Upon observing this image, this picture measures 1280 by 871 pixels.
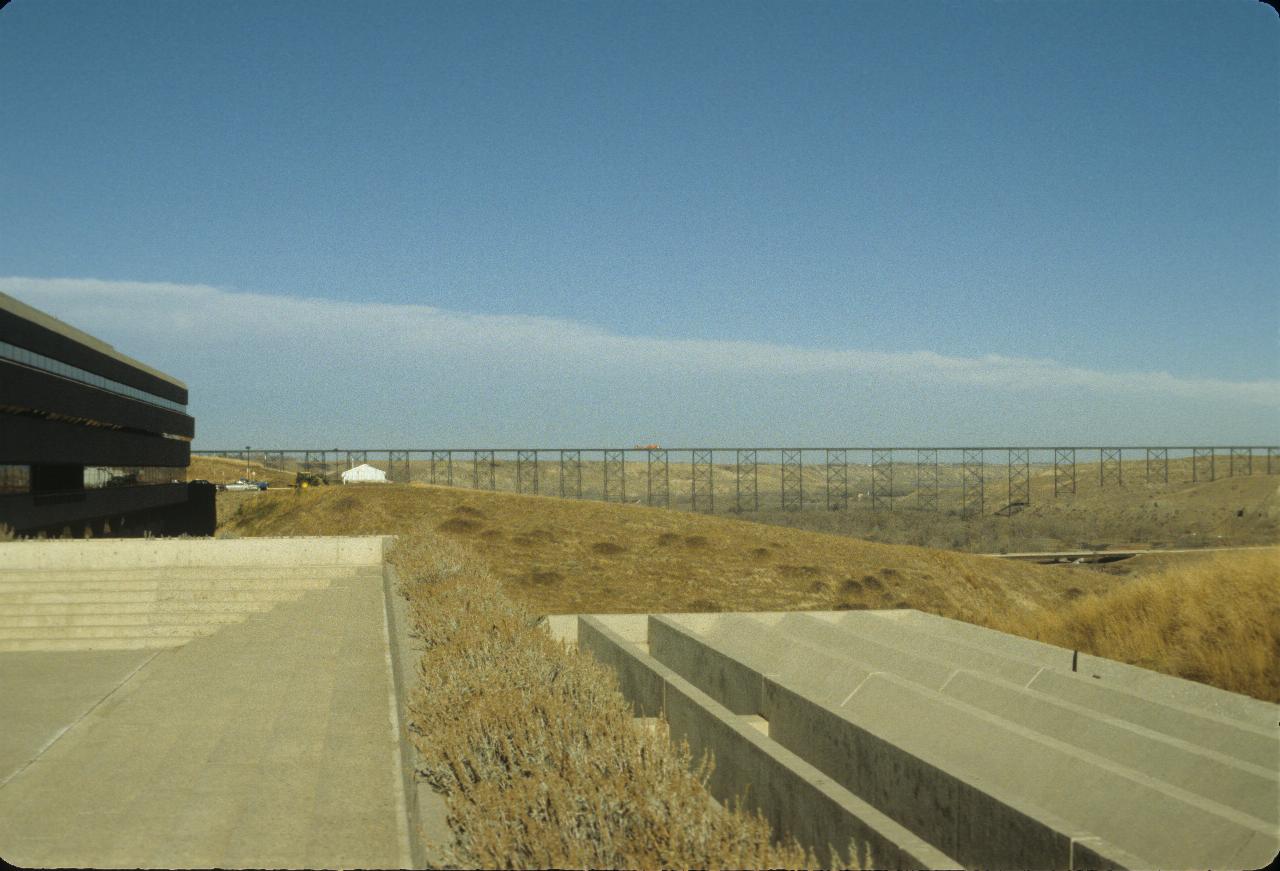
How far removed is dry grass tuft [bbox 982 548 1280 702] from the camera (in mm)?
9289

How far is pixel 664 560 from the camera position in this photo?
116ft

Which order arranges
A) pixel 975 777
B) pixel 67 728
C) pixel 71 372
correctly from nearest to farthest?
pixel 975 777
pixel 67 728
pixel 71 372

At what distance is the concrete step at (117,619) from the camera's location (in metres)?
17.2

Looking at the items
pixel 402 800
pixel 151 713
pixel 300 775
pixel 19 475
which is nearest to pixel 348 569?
pixel 151 713

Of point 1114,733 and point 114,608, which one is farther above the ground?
point 1114,733

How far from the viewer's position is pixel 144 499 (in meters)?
46.6

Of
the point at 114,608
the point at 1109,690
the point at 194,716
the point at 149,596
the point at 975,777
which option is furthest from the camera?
the point at 149,596

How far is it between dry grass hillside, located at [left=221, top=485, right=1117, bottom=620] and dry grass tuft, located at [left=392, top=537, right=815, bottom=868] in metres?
20.7

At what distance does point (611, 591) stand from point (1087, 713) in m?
23.8

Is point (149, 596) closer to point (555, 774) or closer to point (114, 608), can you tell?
point (114, 608)

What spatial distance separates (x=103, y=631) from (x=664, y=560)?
20.7 metres

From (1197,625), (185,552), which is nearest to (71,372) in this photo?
(185,552)

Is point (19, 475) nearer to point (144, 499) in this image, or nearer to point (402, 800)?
point (144, 499)

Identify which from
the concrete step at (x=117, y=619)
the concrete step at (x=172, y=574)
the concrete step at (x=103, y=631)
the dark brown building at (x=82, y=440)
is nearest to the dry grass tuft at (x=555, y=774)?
the concrete step at (x=103, y=631)
